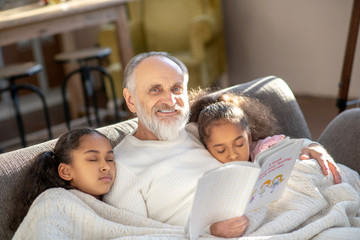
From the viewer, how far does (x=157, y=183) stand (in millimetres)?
1610

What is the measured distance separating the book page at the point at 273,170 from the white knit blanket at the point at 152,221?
0.07 meters

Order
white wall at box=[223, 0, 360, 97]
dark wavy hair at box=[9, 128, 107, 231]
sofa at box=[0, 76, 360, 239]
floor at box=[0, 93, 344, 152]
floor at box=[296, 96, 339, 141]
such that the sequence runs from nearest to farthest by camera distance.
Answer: dark wavy hair at box=[9, 128, 107, 231], sofa at box=[0, 76, 360, 239], floor at box=[296, 96, 339, 141], floor at box=[0, 93, 344, 152], white wall at box=[223, 0, 360, 97]

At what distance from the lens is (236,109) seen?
1751mm

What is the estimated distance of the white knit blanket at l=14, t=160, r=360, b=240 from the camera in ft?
4.67

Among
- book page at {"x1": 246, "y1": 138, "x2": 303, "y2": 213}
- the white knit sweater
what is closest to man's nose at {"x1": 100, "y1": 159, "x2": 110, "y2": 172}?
the white knit sweater

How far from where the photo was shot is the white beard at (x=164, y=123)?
169 cm

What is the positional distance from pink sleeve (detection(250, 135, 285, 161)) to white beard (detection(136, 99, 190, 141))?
29 centimetres

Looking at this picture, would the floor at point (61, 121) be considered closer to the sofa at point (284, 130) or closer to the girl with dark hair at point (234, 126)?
the sofa at point (284, 130)

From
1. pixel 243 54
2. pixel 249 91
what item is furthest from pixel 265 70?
pixel 249 91

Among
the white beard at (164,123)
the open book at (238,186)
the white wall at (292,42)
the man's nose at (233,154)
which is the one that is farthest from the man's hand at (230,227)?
the white wall at (292,42)

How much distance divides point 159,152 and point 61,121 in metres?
3.38

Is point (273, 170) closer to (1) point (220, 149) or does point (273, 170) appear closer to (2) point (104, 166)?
(1) point (220, 149)

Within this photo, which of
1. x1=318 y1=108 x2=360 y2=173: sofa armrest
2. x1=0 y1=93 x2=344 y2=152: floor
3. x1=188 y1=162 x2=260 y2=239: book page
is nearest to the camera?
x1=188 y1=162 x2=260 y2=239: book page

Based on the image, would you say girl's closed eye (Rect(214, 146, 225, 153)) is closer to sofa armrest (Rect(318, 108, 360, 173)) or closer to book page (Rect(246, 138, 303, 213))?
book page (Rect(246, 138, 303, 213))
